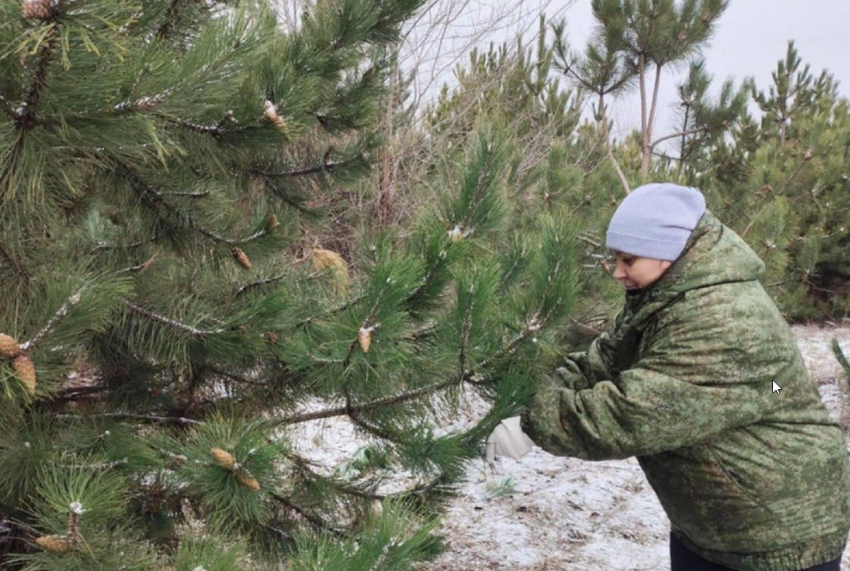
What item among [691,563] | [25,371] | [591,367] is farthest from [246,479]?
[691,563]

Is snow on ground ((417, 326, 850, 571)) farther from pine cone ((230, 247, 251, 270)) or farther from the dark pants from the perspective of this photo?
pine cone ((230, 247, 251, 270))

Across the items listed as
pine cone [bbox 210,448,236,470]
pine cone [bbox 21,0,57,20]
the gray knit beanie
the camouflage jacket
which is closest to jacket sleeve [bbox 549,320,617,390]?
the camouflage jacket

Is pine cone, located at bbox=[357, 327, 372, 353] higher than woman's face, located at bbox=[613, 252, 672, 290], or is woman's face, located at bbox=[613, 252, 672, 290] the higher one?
woman's face, located at bbox=[613, 252, 672, 290]

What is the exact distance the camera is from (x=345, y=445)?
173 inches

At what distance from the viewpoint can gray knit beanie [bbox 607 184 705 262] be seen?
1.57 metres

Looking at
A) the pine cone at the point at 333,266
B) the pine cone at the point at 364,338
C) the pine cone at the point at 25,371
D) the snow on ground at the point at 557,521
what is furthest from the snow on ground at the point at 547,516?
the pine cone at the point at 25,371

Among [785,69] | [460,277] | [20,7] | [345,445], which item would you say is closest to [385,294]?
[460,277]

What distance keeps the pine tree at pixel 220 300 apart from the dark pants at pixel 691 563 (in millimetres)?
654

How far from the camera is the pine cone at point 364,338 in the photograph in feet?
4.42

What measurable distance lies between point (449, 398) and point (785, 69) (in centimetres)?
1013

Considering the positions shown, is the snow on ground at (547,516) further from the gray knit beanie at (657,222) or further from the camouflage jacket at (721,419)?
the gray knit beanie at (657,222)

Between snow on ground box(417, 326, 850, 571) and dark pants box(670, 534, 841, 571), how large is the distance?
0.91m

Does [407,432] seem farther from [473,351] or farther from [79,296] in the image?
[79,296]

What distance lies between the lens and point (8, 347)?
1.09 metres
